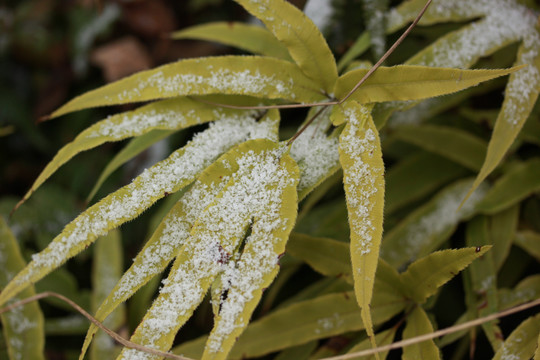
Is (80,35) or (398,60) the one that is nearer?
(398,60)

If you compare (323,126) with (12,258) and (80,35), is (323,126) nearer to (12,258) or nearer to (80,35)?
(12,258)

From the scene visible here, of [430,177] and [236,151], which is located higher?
[236,151]

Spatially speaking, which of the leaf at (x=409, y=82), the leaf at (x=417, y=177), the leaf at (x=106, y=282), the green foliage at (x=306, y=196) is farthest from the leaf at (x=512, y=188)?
the leaf at (x=106, y=282)

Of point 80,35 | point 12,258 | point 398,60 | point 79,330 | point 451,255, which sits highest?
point 80,35

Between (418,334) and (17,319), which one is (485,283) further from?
(17,319)

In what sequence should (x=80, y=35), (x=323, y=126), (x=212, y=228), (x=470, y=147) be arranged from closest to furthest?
1. (x=212, y=228)
2. (x=323, y=126)
3. (x=470, y=147)
4. (x=80, y=35)

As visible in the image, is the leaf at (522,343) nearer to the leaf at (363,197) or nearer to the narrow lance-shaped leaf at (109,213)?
the leaf at (363,197)

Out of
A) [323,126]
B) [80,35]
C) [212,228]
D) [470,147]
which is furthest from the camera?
[80,35]

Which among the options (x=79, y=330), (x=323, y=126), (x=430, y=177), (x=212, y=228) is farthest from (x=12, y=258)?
(x=430, y=177)

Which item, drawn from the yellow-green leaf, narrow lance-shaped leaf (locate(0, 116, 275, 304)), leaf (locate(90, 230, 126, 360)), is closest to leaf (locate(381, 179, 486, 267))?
the yellow-green leaf
